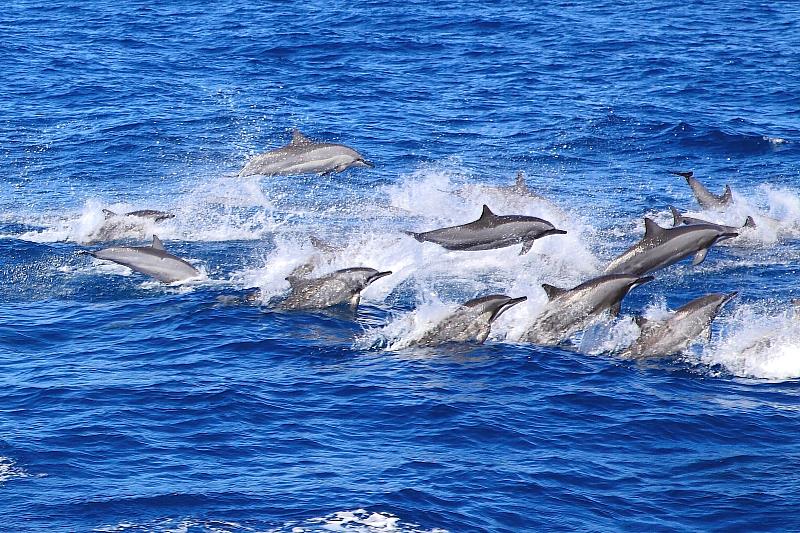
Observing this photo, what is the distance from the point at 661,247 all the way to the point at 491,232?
9.13ft

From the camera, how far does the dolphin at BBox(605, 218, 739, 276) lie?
66.3ft

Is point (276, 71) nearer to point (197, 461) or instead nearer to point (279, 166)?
point (279, 166)

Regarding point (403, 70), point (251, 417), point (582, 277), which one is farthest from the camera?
point (403, 70)

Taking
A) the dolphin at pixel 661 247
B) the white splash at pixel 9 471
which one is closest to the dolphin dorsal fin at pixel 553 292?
the dolphin at pixel 661 247

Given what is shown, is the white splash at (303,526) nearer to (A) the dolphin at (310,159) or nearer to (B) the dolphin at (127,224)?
(A) the dolphin at (310,159)

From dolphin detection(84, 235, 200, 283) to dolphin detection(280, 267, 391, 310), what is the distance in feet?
8.03

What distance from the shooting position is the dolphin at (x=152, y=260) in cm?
2338

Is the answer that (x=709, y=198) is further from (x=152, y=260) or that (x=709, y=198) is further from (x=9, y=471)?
(x=9, y=471)

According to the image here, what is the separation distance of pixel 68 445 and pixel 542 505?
6246mm

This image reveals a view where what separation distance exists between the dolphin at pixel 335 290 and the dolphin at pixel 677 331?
4.70m

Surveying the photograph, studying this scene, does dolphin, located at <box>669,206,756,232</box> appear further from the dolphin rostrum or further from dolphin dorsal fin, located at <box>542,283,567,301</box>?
dolphin dorsal fin, located at <box>542,283,567,301</box>

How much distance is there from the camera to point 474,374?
747 inches

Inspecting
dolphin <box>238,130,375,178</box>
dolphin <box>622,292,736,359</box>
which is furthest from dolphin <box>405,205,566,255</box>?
dolphin <box>238,130,375,178</box>

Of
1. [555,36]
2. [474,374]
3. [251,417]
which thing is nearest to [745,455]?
[474,374]
